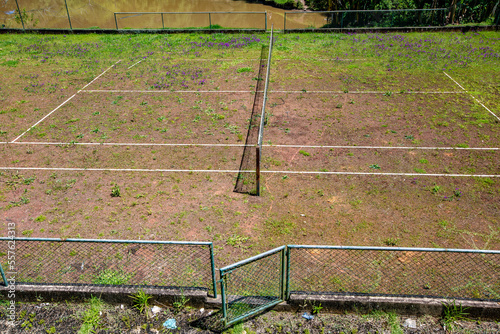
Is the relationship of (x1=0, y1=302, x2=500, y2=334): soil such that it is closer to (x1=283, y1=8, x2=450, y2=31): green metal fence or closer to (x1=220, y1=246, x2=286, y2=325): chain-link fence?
(x1=220, y1=246, x2=286, y2=325): chain-link fence

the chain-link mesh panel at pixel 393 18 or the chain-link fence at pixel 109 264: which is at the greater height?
the chain-link mesh panel at pixel 393 18

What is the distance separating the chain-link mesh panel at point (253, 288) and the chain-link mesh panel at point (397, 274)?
0.36 m

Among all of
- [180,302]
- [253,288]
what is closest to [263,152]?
[253,288]

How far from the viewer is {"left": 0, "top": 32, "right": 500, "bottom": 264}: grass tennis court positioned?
326 inches

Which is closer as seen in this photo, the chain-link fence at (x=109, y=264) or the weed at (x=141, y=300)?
the weed at (x=141, y=300)

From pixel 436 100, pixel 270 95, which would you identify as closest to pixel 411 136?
pixel 436 100

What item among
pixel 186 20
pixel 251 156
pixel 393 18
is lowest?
pixel 251 156

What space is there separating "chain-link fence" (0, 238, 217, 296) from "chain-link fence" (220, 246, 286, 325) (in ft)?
1.60

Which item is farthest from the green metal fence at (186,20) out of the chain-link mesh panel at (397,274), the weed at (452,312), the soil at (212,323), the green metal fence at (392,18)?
the weed at (452,312)

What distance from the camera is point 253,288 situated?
6.38 metres

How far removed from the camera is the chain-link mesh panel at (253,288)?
19.4ft

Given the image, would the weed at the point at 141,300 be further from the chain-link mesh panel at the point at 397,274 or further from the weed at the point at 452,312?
the weed at the point at 452,312

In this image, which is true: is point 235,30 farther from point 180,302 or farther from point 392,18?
point 180,302

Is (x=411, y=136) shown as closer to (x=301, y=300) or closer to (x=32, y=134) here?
(x=301, y=300)
